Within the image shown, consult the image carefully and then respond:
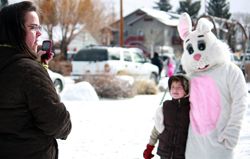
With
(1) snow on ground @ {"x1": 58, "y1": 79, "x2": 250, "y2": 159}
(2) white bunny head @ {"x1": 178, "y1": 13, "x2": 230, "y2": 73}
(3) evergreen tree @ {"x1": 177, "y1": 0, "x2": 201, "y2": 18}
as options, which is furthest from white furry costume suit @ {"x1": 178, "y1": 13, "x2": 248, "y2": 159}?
(3) evergreen tree @ {"x1": 177, "y1": 0, "x2": 201, "y2": 18}

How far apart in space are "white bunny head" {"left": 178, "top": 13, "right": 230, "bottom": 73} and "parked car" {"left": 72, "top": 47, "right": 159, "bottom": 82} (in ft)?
37.8

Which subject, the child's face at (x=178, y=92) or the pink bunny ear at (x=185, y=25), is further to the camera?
the pink bunny ear at (x=185, y=25)

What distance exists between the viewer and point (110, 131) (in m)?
7.72

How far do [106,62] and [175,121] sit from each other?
1253 cm

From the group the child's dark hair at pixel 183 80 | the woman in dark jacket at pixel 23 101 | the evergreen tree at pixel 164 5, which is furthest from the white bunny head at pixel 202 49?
the evergreen tree at pixel 164 5

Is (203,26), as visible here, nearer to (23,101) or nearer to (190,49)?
(190,49)

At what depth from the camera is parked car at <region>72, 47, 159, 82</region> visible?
15.7 meters

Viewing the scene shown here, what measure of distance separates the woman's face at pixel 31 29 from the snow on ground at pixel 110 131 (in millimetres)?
3700

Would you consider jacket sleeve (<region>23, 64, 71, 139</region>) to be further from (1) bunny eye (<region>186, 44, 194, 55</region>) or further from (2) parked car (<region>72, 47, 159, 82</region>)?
(2) parked car (<region>72, 47, 159, 82</region>)

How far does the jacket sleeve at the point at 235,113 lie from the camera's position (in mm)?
3082

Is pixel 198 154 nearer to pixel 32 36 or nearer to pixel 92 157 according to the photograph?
pixel 32 36

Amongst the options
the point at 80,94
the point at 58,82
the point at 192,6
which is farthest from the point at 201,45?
the point at 192,6

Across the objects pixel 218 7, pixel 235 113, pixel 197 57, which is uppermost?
pixel 218 7

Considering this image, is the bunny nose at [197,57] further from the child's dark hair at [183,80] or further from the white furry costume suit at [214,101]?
the child's dark hair at [183,80]
